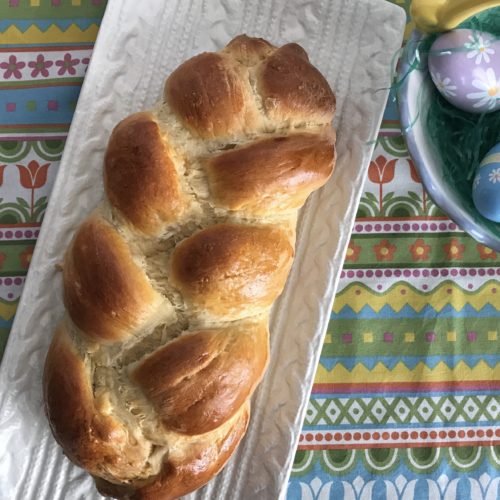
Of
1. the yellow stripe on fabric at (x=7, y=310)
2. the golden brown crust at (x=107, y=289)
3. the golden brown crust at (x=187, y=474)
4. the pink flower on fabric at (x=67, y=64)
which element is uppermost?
the pink flower on fabric at (x=67, y=64)

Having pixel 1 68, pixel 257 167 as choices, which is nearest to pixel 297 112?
pixel 257 167

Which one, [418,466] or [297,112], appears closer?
[297,112]

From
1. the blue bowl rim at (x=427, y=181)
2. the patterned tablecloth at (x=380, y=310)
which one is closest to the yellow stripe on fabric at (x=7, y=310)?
the patterned tablecloth at (x=380, y=310)

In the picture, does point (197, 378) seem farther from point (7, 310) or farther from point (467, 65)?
point (467, 65)

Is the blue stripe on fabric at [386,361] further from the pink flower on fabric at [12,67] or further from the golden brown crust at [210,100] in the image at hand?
the pink flower on fabric at [12,67]

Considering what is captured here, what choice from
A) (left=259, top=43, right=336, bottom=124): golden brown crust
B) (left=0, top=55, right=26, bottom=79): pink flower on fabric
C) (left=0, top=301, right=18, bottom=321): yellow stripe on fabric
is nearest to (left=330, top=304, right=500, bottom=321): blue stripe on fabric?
(left=259, top=43, right=336, bottom=124): golden brown crust

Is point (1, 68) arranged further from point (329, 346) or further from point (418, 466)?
point (418, 466)

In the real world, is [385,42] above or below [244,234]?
above
